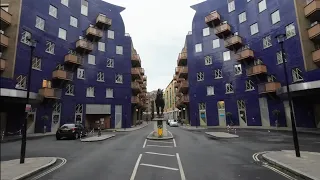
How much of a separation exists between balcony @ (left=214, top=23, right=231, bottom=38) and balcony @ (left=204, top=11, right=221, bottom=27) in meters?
1.47

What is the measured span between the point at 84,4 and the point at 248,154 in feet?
127

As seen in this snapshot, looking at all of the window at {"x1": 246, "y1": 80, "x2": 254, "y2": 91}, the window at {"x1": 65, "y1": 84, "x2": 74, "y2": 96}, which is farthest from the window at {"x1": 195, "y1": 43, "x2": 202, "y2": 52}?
the window at {"x1": 65, "y1": 84, "x2": 74, "y2": 96}

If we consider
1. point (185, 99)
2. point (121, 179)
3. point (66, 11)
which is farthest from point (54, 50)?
point (121, 179)

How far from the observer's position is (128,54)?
4416 cm

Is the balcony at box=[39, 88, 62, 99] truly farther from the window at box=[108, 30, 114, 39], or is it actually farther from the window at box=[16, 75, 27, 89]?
the window at box=[108, 30, 114, 39]

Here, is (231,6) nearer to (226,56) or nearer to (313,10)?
(226,56)

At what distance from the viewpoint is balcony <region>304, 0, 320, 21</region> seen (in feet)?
80.9

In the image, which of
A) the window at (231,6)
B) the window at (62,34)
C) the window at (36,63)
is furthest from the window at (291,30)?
the window at (36,63)

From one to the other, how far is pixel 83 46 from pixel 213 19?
80.3 ft

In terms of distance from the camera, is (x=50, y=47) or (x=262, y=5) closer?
(x=50, y=47)

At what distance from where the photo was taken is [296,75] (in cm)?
2878

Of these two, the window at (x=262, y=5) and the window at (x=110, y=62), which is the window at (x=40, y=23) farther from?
the window at (x=262, y=5)

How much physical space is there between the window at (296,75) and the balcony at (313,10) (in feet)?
21.6

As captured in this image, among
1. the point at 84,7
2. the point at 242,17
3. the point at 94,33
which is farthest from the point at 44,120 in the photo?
the point at 242,17
